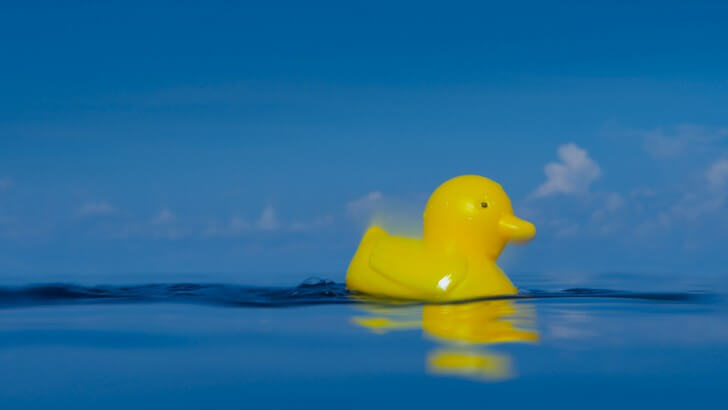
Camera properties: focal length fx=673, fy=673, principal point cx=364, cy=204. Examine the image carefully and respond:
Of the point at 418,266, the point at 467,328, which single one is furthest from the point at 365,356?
the point at 418,266

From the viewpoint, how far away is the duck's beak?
6703mm

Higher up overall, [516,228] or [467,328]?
[516,228]

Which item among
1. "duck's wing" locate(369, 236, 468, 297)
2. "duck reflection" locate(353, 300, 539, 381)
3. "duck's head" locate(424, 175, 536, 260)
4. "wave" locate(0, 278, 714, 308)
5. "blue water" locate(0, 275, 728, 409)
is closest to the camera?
"blue water" locate(0, 275, 728, 409)

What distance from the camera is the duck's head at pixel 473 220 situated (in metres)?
6.62

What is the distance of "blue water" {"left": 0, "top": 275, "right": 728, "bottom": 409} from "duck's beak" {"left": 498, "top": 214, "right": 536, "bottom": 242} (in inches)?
42.0

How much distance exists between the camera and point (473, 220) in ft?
21.7

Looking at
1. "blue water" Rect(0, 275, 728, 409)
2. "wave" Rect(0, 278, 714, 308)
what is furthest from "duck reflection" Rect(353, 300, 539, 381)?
"wave" Rect(0, 278, 714, 308)

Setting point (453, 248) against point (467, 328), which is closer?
point (467, 328)

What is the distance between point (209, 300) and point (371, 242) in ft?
5.87

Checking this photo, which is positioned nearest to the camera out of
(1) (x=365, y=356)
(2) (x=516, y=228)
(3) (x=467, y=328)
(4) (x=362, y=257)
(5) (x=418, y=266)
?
(1) (x=365, y=356)

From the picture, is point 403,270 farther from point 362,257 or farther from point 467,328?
point 467,328

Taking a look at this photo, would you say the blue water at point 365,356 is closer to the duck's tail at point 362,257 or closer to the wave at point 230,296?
the wave at point 230,296

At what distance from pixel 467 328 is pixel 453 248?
2.58 meters

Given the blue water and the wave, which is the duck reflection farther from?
the wave
